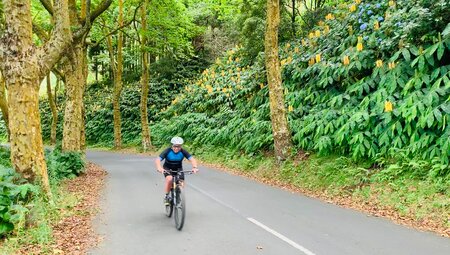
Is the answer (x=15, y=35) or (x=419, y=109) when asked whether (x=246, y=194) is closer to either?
(x=419, y=109)

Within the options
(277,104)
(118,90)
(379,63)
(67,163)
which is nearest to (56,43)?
(67,163)

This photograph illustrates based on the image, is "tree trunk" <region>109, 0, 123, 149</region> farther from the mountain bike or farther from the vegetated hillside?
the mountain bike

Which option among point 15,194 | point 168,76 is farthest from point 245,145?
point 168,76

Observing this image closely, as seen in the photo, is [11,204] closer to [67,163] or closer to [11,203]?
[11,203]

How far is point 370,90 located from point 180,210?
7.61 meters

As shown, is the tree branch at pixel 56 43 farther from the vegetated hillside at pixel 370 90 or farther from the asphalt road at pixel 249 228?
the vegetated hillside at pixel 370 90

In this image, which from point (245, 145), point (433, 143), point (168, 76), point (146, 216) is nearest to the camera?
point (146, 216)

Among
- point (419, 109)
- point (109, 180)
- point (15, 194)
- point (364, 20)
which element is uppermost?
point (364, 20)

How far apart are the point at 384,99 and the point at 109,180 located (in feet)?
31.1

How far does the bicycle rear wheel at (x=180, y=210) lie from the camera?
25.1 ft

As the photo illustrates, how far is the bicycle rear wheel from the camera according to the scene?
7652 mm

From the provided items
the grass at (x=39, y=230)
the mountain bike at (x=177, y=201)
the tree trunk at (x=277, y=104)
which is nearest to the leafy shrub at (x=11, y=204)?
the grass at (x=39, y=230)

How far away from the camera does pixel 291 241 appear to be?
680cm

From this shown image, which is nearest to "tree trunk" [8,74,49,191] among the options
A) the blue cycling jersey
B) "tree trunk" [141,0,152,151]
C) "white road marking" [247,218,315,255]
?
the blue cycling jersey
